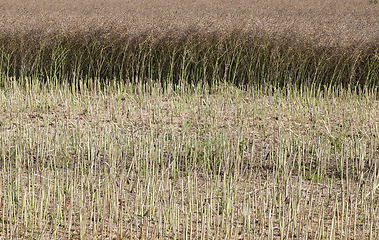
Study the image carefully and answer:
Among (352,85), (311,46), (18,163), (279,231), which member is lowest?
(279,231)

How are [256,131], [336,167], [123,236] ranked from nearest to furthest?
[123,236]
[336,167]
[256,131]

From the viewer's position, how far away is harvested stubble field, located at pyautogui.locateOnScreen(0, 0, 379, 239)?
3262 millimetres

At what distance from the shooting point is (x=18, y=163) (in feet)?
13.5

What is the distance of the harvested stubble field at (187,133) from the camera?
326cm

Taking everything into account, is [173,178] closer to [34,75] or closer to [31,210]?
[31,210]

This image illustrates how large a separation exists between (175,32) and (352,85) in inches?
121

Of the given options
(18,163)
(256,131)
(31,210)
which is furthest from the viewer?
(256,131)

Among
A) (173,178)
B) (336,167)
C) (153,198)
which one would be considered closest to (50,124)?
(173,178)

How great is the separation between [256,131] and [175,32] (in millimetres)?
3376

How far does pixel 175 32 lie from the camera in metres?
8.48

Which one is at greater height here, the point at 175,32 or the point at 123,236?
the point at 175,32

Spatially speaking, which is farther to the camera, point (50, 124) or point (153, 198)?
point (50, 124)

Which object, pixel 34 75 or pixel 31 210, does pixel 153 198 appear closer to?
pixel 31 210

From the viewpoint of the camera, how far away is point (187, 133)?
17.0 feet
